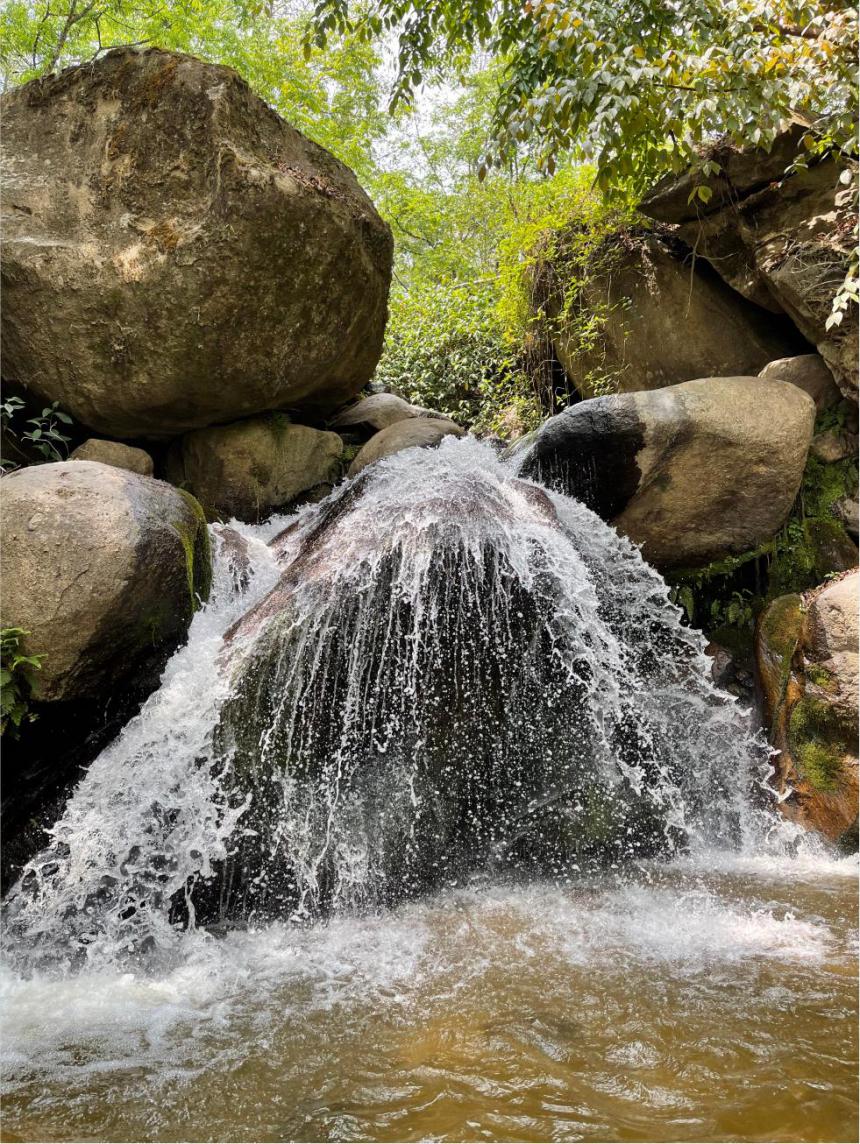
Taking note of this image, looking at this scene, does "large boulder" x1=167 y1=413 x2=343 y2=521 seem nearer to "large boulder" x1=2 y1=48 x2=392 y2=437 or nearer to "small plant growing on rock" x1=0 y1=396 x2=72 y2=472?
"large boulder" x1=2 y1=48 x2=392 y2=437

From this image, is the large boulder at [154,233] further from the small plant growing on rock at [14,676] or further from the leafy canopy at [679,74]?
the small plant growing on rock at [14,676]

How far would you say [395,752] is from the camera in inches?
164

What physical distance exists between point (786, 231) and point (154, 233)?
4835mm

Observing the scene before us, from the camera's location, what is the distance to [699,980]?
2.58m

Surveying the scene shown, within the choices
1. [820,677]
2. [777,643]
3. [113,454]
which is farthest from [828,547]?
[113,454]

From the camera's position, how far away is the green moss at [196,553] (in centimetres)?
458

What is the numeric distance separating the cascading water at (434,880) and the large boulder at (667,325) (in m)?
2.29

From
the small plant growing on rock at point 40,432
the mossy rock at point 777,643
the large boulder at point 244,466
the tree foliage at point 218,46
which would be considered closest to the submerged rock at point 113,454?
the small plant growing on rock at point 40,432

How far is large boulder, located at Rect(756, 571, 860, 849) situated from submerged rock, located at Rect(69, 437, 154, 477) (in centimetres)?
501

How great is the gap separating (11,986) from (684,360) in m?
6.66

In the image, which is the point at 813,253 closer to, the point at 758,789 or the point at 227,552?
the point at 758,789

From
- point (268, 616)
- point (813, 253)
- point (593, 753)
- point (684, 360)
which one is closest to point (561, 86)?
point (813, 253)

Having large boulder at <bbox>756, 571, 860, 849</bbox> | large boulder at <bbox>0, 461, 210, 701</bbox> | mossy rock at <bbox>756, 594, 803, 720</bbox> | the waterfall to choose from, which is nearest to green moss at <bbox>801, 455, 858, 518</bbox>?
mossy rock at <bbox>756, 594, 803, 720</bbox>

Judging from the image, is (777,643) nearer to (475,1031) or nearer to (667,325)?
(667,325)
